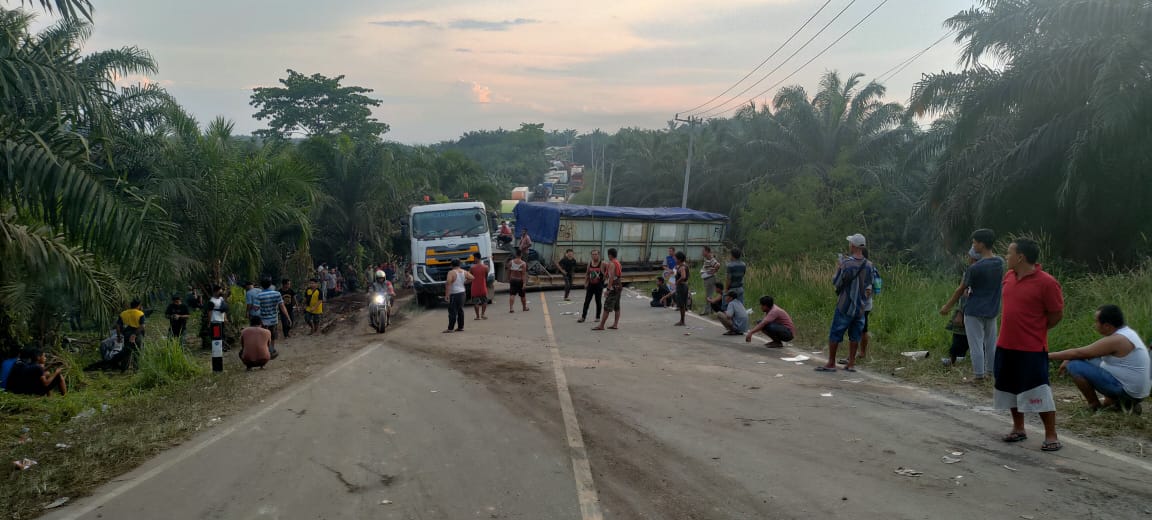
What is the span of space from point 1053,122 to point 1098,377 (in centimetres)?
1460

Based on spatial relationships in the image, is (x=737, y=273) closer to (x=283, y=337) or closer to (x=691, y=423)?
(x=691, y=423)

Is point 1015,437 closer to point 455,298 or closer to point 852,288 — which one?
point 852,288

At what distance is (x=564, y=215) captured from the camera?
86.6 feet

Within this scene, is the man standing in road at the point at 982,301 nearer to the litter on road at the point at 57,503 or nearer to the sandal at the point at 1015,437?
the sandal at the point at 1015,437

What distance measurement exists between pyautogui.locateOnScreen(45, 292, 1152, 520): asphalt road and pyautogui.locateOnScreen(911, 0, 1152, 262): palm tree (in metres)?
11.5

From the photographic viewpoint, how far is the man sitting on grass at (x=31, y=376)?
37.6ft

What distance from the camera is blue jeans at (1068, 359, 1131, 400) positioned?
7016 millimetres

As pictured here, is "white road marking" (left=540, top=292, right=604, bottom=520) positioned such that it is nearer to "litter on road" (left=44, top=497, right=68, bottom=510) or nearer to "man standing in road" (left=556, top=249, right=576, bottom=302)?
"litter on road" (left=44, top=497, right=68, bottom=510)

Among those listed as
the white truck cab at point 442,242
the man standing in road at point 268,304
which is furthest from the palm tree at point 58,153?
the white truck cab at point 442,242

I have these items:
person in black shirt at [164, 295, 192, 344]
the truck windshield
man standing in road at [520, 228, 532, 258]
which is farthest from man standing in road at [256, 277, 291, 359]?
man standing in road at [520, 228, 532, 258]

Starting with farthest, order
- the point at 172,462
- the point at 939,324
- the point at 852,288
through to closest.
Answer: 1. the point at 939,324
2. the point at 852,288
3. the point at 172,462

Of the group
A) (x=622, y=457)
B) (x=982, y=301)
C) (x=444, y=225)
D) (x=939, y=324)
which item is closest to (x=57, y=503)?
(x=622, y=457)

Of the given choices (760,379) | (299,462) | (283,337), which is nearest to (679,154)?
(283,337)

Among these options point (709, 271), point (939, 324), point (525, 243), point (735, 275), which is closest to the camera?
point (939, 324)
